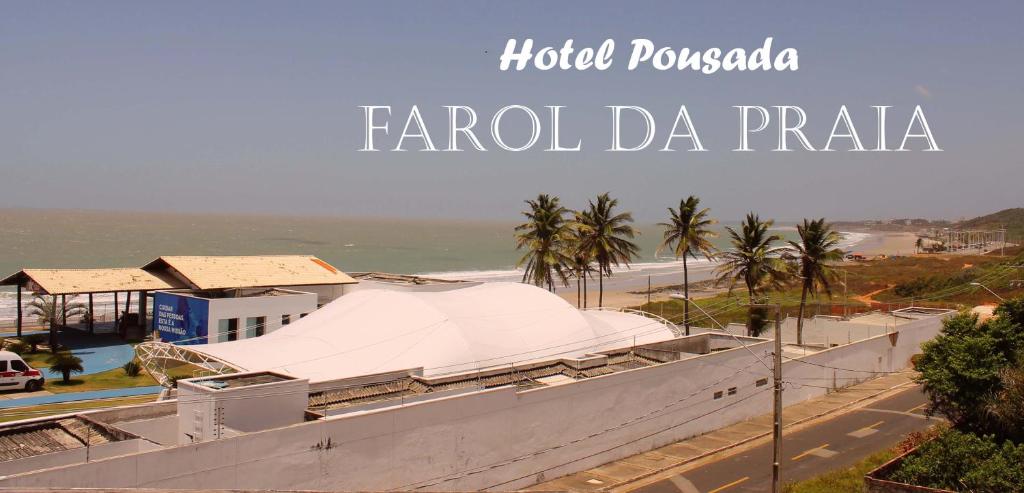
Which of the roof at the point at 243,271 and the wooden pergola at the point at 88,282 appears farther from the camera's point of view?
the roof at the point at 243,271

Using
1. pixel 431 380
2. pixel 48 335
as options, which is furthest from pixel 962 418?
pixel 48 335

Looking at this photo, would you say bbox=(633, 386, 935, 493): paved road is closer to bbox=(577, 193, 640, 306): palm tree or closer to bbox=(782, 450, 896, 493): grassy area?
bbox=(782, 450, 896, 493): grassy area

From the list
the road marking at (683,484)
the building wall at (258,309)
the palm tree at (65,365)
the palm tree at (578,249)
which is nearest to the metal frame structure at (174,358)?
the palm tree at (65,365)

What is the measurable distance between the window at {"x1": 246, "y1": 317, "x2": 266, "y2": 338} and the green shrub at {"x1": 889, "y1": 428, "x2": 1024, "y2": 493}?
34674 millimetres

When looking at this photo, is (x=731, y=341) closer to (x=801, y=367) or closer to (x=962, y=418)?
(x=801, y=367)

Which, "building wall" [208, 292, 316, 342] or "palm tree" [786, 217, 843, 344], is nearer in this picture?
"building wall" [208, 292, 316, 342]

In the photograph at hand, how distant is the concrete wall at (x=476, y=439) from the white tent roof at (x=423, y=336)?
5.14 m

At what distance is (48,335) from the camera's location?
52.8 metres

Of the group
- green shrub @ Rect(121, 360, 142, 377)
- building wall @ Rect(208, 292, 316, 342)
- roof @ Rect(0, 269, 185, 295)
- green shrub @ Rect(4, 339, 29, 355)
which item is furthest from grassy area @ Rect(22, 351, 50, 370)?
building wall @ Rect(208, 292, 316, 342)

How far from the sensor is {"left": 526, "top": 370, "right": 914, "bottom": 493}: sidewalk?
29.4m

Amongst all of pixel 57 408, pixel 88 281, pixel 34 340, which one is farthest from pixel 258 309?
pixel 34 340

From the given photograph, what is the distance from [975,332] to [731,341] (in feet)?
45.1

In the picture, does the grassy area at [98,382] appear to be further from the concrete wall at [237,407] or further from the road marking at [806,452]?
the road marking at [806,452]

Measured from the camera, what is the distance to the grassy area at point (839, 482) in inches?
1056
